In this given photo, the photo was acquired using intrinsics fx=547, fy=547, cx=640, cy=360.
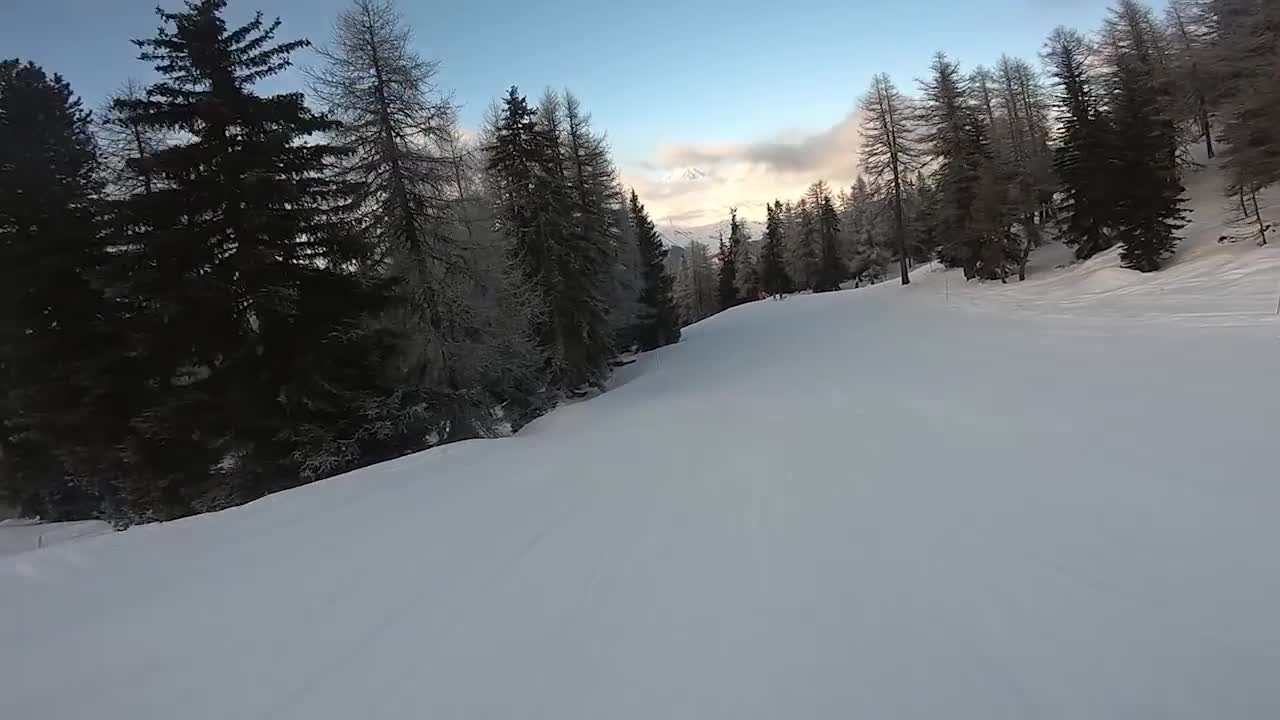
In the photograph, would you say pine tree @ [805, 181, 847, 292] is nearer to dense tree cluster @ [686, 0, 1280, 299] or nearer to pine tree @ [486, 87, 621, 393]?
dense tree cluster @ [686, 0, 1280, 299]

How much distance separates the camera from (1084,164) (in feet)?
76.5

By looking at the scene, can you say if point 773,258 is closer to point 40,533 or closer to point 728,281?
point 728,281

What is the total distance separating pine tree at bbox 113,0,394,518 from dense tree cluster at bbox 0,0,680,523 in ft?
0.14

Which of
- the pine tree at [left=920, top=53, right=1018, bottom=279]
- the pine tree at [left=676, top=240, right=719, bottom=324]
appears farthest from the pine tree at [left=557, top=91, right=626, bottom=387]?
the pine tree at [left=676, top=240, right=719, bottom=324]

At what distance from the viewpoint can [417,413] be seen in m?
12.6

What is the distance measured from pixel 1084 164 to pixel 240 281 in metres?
30.4

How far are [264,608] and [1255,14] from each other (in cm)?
2868

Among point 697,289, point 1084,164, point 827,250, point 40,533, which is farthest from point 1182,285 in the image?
point 697,289

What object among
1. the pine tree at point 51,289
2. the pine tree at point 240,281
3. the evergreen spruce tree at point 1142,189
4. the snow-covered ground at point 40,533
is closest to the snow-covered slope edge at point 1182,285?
the evergreen spruce tree at point 1142,189

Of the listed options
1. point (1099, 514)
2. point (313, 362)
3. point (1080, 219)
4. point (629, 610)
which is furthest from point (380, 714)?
point (1080, 219)

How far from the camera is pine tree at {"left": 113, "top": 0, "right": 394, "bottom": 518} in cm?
1066

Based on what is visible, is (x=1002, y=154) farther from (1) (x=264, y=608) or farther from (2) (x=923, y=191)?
(1) (x=264, y=608)

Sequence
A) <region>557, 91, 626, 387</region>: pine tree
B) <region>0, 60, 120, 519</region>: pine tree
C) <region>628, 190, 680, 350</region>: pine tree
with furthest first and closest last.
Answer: <region>628, 190, 680, 350</region>: pine tree
<region>557, 91, 626, 387</region>: pine tree
<region>0, 60, 120, 519</region>: pine tree

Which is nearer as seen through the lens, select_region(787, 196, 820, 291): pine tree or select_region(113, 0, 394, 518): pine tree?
select_region(113, 0, 394, 518): pine tree
